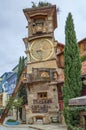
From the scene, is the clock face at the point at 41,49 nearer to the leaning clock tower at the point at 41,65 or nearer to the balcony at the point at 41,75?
the leaning clock tower at the point at 41,65

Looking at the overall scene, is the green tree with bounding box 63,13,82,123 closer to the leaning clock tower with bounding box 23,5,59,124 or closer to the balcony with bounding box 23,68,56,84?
the leaning clock tower with bounding box 23,5,59,124

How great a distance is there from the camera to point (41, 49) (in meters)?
32.3

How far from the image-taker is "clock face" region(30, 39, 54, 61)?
105ft

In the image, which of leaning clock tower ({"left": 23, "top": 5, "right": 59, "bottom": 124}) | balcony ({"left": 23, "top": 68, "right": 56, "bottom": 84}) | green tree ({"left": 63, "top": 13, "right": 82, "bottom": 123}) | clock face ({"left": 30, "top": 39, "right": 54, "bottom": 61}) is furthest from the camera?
clock face ({"left": 30, "top": 39, "right": 54, "bottom": 61})

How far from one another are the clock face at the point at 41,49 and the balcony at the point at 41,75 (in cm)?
256

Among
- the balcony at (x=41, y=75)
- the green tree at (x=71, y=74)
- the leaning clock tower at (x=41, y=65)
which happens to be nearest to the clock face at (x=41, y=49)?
the leaning clock tower at (x=41, y=65)

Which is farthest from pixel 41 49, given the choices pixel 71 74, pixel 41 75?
pixel 71 74

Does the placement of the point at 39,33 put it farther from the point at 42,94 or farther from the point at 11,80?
the point at 11,80

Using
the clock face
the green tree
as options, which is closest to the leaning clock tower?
the clock face

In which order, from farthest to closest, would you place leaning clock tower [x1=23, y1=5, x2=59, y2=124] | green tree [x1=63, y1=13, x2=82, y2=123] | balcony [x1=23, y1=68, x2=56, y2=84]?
balcony [x1=23, y1=68, x2=56, y2=84] < leaning clock tower [x1=23, y1=5, x2=59, y2=124] < green tree [x1=63, y1=13, x2=82, y2=123]

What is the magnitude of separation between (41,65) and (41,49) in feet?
6.55

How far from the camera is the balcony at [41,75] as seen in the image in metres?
29.5

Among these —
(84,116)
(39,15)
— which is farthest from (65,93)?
(39,15)

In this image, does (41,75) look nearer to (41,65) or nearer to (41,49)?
(41,65)
